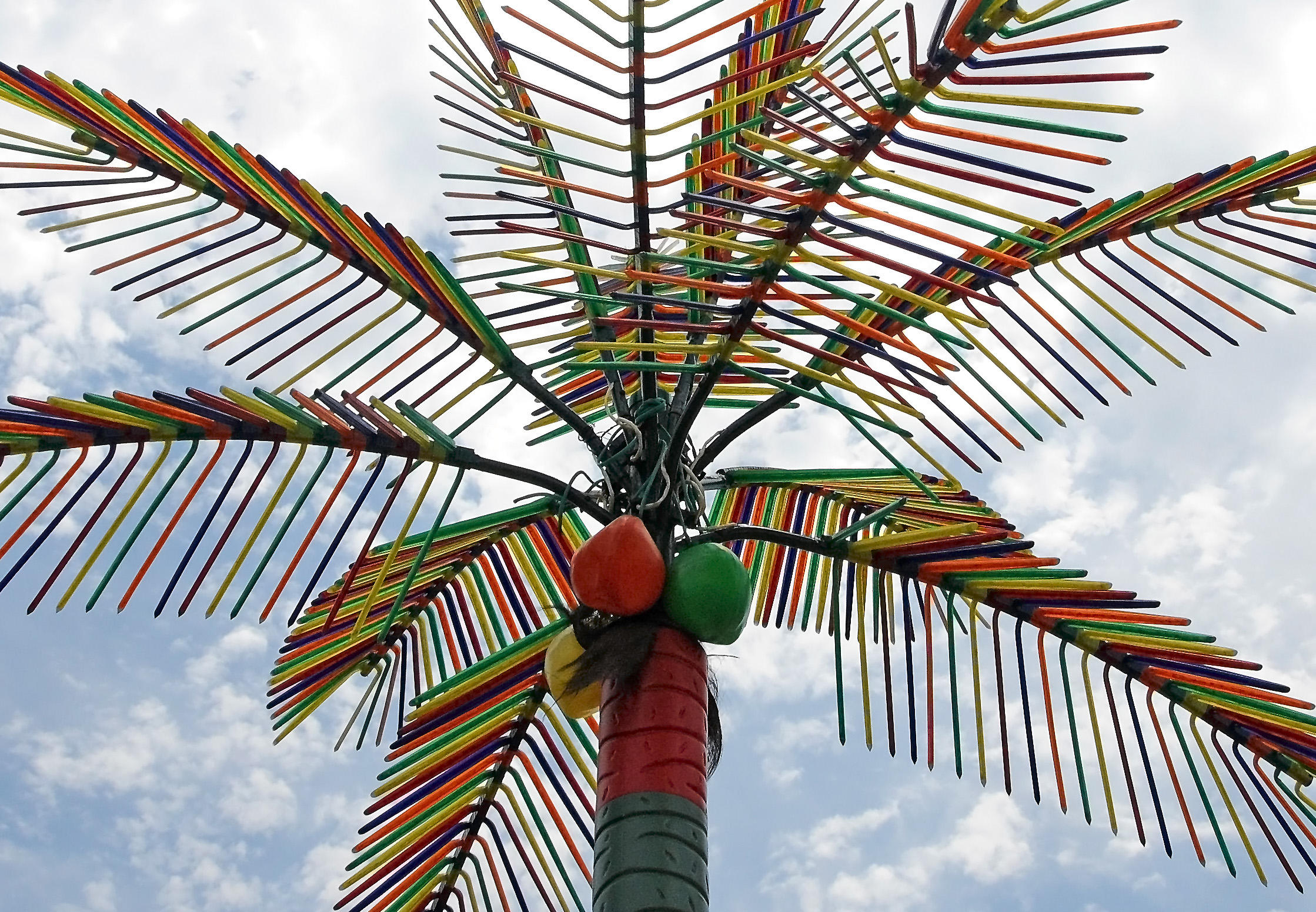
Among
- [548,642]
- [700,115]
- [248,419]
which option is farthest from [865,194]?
[548,642]

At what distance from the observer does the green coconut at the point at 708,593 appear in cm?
295

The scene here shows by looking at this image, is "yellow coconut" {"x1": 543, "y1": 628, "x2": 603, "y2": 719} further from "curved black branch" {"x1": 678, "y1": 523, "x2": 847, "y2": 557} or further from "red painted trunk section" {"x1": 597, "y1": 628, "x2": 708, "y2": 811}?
"curved black branch" {"x1": 678, "y1": 523, "x2": 847, "y2": 557}

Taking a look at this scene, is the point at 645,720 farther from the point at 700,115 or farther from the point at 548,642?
the point at 700,115

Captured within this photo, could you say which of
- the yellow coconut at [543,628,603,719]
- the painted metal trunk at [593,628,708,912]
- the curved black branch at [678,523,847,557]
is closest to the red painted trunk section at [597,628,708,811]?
the painted metal trunk at [593,628,708,912]

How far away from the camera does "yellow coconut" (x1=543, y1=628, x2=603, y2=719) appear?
10.3 ft

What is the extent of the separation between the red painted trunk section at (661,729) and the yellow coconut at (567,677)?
0.40 ft

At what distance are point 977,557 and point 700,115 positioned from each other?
1.35 m

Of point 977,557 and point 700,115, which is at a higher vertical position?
point 700,115

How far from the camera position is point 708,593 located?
9.65ft

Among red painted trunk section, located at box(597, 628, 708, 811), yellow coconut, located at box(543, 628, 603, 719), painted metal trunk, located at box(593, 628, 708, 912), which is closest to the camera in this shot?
painted metal trunk, located at box(593, 628, 708, 912)

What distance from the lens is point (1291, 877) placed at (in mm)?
3115

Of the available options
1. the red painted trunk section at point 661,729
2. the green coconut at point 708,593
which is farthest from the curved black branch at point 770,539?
the red painted trunk section at point 661,729

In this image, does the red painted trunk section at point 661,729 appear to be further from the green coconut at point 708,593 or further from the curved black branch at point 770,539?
the curved black branch at point 770,539

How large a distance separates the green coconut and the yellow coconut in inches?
12.0
